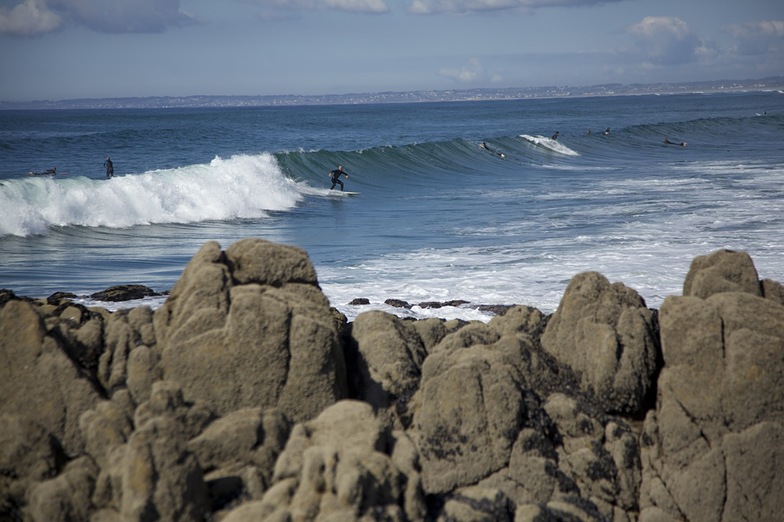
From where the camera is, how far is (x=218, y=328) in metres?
5.23

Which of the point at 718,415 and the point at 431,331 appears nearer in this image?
the point at 718,415

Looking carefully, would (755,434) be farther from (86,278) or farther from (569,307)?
(86,278)

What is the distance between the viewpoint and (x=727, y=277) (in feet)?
19.8

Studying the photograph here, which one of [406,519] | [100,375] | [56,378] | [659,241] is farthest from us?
[659,241]

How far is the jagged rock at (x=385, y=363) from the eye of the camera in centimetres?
561

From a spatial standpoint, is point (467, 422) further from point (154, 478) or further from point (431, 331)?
point (154, 478)

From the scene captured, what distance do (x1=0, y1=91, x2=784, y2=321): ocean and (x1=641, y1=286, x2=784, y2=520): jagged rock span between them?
6159 mm

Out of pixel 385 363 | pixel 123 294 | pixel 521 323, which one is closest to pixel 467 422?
pixel 385 363

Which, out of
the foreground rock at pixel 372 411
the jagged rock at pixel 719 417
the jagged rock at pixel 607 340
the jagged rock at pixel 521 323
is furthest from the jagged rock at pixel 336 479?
the jagged rock at pixel 521 323

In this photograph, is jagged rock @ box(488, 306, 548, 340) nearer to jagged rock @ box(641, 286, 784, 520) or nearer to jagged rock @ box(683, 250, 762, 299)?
jagged rock @ box(683, 250, 762, 299)

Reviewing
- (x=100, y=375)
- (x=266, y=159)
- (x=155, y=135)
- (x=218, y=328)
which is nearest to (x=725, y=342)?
(x=218, y=328)

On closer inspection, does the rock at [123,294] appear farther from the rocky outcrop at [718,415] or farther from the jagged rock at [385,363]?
the rocky outcrop at [718,415]

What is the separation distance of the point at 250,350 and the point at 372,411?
0.95m

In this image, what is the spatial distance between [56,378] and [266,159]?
3133cm
